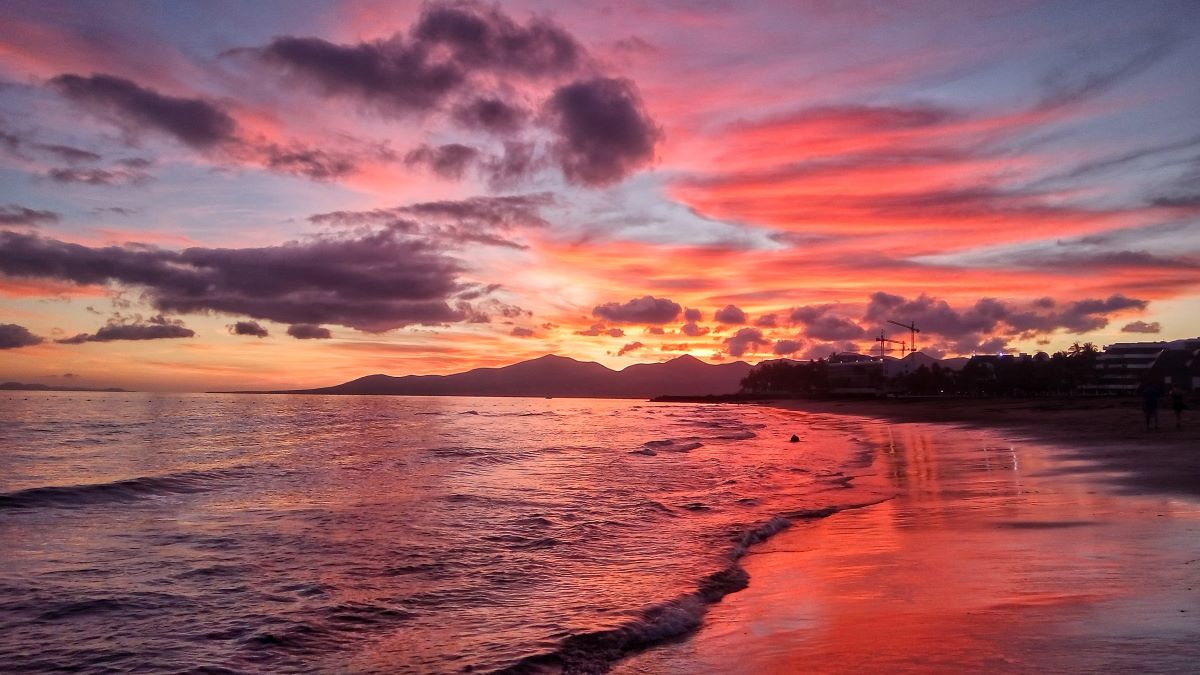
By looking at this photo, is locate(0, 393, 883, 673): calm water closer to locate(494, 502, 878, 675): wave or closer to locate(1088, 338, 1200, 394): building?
locate(494, 502, 878, 675): wave

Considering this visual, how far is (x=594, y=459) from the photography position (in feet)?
117

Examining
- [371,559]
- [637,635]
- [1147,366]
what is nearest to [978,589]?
[637,635]

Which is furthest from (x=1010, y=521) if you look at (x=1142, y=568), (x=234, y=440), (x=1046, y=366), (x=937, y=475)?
(x=1046, y=366)

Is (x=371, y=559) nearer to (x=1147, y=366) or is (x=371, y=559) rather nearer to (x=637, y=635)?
(x=637, y=635)

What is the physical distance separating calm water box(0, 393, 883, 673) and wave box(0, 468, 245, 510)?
0.12 meters

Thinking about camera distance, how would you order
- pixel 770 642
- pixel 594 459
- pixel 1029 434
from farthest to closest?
pixel 1029 434
pixel 594 459
pixel 770 642

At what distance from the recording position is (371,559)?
13117 mm

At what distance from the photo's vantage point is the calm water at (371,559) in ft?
28.1

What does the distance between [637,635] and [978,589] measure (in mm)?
4287

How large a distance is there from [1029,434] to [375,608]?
42400 mm

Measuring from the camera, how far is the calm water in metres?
Result: 8.57

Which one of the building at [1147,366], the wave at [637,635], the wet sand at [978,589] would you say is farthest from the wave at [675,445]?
the building at [1147,366]

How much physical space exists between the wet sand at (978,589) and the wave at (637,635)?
0.86 ft

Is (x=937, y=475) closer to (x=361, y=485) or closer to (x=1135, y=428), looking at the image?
(x=361, y=485)
